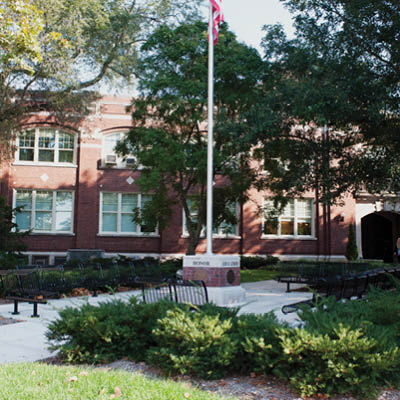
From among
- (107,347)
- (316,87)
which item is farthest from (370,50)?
(107,347)

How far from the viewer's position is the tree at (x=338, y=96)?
12.8 metres

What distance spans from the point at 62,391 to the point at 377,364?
297 centimetres

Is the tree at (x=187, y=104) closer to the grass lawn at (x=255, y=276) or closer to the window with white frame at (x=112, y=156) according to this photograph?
the grass lawn at (x=255, y=276)

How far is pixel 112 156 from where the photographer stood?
2628 centimetres

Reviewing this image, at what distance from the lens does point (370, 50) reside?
13453 mm

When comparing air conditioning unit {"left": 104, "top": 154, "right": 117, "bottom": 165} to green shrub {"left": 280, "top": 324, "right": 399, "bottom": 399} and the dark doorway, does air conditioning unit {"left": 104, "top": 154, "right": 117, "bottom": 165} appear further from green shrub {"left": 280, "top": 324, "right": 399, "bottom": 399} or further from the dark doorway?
green shrub {"left": 280, "top": 324, "right": 399, "bottom": 399}

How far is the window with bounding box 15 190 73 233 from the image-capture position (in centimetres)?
2617

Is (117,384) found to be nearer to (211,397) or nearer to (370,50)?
(211,397)

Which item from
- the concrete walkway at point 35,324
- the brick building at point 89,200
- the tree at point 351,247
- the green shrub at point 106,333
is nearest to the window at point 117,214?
the brick building at point 89,200

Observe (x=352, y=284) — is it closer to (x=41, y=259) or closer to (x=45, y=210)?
(x=41, y=259)

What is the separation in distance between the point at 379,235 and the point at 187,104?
70.9 feet

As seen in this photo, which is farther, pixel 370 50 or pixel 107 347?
pixel 370 50

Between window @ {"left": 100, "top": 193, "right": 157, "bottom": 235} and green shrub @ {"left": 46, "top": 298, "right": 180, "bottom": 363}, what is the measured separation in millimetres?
20785

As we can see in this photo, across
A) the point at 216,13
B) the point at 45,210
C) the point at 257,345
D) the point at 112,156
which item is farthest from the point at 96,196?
the point at 257,345
